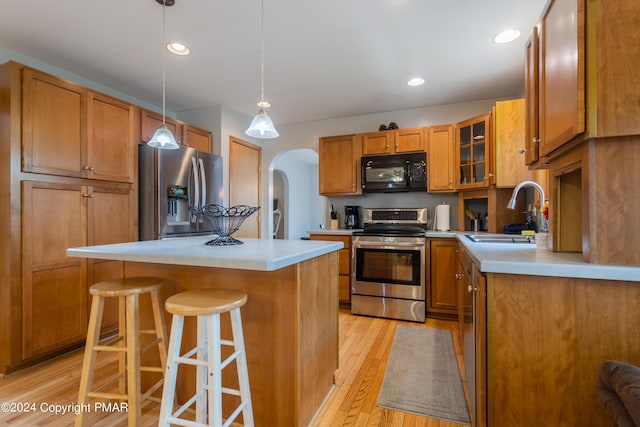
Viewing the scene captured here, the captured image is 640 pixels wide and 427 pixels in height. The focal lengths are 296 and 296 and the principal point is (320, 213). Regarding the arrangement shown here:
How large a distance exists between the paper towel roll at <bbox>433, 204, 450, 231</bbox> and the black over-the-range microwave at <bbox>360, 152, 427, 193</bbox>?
12.4 inches

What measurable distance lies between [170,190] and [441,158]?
303 centimetres

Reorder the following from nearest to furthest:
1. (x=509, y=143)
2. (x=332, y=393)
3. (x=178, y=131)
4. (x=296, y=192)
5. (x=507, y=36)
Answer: (x=332, y=393) < (x=507, y=36) < (x=509, y=143) < (x=178, y=131) < (x=296, y=192)

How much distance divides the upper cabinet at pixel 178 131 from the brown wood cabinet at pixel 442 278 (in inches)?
116

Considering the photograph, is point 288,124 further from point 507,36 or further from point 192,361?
point 192,361

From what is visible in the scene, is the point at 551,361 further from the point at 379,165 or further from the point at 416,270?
the point at 379,165

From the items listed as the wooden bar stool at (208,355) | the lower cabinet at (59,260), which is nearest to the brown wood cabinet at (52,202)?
the lower cabinet at (59,260)

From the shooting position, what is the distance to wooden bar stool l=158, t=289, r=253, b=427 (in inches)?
45.9

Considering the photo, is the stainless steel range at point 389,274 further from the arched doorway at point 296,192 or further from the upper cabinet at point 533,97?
the arched doorway at point 296,192

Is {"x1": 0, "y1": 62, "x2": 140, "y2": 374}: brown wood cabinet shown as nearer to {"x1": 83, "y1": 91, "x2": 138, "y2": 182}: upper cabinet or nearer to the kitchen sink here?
{"x1": 83, "y1": 91, "x2": 138, "y2": 182}: upper cabinet

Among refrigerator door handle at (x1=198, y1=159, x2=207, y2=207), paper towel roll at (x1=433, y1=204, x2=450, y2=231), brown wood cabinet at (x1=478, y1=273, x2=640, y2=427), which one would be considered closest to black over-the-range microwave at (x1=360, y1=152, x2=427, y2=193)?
paper towel roll at (x1=433, y1=204, x2=450, y2=231)

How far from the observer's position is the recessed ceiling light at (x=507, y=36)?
2.25m

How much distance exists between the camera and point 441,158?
350 cm

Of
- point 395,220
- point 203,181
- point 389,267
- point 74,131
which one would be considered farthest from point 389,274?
point 74,131
